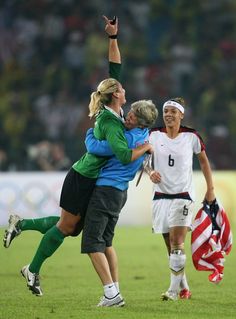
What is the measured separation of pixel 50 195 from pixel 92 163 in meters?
11.1

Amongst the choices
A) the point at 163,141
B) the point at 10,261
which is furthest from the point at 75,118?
the point at 163,141

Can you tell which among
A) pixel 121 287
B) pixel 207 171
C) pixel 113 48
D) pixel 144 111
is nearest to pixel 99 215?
→ pixel 144 111

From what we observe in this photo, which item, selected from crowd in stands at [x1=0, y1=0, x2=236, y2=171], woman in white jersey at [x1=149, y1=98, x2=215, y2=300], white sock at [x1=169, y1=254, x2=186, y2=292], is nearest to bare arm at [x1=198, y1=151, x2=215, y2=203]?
woman in white jersey at [x1=149, y1=98, x2=215, y2=300]

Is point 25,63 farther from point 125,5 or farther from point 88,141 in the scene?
point 88,141

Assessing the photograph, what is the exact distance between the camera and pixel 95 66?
27.0 meters

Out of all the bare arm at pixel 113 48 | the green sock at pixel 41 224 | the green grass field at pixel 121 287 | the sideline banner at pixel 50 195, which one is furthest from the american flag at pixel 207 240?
Result: the sideline banner at pixel 50 195

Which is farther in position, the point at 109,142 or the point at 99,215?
the point at 99,215

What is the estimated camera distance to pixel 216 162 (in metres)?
24.4

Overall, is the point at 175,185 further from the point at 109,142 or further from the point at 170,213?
the point at 109,142

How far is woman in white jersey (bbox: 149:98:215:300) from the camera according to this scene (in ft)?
34.2

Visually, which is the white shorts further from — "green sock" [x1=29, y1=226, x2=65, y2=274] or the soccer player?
"green sock" [x1=29, y1=226, x2=65, y2=274]

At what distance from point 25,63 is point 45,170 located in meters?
5.24

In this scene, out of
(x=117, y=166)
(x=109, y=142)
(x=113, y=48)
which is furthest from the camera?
(x=113, y=48)

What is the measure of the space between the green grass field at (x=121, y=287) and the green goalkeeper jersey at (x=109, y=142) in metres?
1.30
